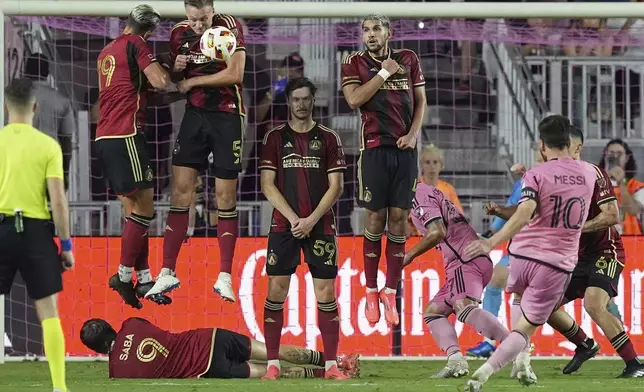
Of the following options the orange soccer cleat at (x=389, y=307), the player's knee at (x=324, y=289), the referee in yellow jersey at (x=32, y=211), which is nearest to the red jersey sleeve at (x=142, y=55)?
the referee in yellow jersey at (x=32, y=211)

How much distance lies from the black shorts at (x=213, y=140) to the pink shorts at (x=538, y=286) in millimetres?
2429

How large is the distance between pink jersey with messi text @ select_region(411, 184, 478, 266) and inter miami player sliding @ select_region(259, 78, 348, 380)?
2.25 feet

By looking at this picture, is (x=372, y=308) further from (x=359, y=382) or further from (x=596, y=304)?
(x=596, y=304)

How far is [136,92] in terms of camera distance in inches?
416

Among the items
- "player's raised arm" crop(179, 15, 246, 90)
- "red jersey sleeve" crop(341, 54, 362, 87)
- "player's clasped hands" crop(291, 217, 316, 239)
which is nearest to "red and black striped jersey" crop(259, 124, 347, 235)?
"player's clasped hands" crop(291, 217, 316, 239)

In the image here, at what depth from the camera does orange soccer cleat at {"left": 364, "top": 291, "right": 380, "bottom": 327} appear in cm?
1134

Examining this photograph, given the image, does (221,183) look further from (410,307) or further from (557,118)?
(410,307)

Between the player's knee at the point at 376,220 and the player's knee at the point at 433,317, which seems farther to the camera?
the player's knee at the point at 433,317

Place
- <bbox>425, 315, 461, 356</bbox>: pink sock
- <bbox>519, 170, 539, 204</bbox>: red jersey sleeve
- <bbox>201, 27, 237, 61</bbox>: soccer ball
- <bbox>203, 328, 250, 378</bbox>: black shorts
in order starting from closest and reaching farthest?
<bbox>519, 170, 539, 204</bbox>: red jersey sleeve → <bbox>201, 27, 237, 61</bbox>: soccer ball → <bbox>203, 328, 250, 378</bbox>: black shorts → <bbox>425, 315, 461, 356</bbox>: pink sock

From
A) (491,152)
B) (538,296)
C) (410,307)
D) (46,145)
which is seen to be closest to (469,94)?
(491,152)

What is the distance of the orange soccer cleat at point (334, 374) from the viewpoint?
1098 cm

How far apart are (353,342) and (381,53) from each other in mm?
3749

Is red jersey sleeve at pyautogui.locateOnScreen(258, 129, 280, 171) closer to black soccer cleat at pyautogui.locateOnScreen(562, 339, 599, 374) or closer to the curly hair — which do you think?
black soccer cleat at pyautogui.locateOnScreen(562, 339, 599, 374)

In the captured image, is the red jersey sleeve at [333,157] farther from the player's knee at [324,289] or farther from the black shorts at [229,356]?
the black shorts at [229,356]
